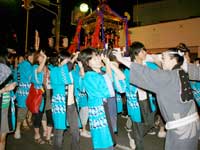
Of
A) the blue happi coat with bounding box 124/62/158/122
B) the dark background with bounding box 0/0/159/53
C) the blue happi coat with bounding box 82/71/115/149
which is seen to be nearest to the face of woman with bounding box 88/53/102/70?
the blue happi coat with bounding box 82/71/115/149

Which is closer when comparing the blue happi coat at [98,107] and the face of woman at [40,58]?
the blue happi coat at [98,107]

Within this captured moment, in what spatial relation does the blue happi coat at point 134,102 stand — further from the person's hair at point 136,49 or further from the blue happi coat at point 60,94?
the blue happi coat at point 60,94

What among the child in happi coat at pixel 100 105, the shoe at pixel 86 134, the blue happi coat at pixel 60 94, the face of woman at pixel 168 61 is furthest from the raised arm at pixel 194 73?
the shoe at pixel 86 134

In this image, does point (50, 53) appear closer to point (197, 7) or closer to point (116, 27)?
point (116, 27)

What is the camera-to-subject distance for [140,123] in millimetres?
4324

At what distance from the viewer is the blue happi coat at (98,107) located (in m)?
3.36

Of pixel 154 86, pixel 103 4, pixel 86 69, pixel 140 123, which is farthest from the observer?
pixel 103 4

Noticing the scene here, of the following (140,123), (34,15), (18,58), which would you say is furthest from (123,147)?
(34,15)

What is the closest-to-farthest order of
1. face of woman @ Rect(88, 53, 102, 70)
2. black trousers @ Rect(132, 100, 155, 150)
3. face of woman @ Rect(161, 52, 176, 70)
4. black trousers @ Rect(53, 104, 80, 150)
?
face of woman @ Rect(161, 52, 176, 70), face of woman @ Rect(88, 53, 102, 70), black trousers @ Rect(132, 100, 155, 150), black trousers @ Rect(53, 104, 80, 150)

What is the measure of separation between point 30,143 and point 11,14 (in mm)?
18878

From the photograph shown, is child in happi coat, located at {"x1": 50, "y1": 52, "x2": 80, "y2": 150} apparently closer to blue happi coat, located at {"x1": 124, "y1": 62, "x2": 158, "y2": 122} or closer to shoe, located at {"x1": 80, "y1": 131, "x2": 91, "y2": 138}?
blue happi coat, located at {"x1": 124, "y1": 62, "x2": 158, "y2": 122}

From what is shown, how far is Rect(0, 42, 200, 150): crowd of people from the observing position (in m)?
2.82

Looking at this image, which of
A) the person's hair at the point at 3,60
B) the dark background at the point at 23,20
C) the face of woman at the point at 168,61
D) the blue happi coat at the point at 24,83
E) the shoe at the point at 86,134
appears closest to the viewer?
the face of woman at the point at 168,61

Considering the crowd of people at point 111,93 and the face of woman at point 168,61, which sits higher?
the face of woman at point 168,61
